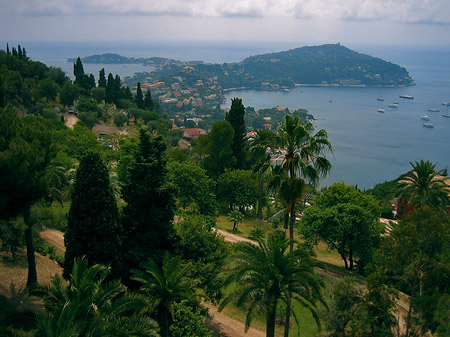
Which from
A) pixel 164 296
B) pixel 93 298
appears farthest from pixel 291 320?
pixel 93 298

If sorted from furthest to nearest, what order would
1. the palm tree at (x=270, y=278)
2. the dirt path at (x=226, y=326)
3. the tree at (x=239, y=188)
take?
the tree at (x=239, y=188) < the dirt path at (x=226, y=326) < the palm tree at (x=270, y=278)

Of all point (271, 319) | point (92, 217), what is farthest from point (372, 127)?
point (92, 217)

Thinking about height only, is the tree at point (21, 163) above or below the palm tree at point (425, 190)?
above

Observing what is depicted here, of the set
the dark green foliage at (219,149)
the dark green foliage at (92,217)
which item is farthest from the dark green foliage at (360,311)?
the dark green foliage at (219,149)

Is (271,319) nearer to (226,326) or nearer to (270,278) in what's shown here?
(270,278)

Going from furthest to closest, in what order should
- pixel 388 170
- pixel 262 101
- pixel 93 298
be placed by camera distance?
1. pixel 262 101
2. pixel 388 170
3. pixel 93 298

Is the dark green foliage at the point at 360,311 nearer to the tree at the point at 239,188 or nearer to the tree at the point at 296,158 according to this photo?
the tree at the point at 296,158

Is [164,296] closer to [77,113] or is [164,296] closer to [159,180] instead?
[159,180]
